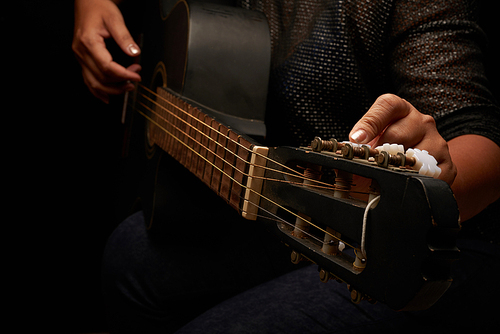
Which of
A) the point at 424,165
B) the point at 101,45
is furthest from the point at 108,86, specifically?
the point at 424,165

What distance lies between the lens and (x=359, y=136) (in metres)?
0.40

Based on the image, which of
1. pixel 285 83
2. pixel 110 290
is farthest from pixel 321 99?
pixel 110 290

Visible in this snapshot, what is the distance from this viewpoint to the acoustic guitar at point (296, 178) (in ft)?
0.84

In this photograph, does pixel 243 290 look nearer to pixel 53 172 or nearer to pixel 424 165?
pixel 424 165

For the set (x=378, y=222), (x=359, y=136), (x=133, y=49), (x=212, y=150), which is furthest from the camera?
(x=133, y=49)

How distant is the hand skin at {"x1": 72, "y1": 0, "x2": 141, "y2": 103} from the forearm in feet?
2.41

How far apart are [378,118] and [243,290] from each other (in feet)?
2.04

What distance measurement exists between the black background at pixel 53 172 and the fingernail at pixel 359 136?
1.07m

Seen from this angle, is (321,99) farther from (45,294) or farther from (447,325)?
(45,294)

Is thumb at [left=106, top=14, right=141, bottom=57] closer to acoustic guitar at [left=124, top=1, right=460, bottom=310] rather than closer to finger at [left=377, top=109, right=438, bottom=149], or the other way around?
acoustic guitar at [left=124, top=1, right=460, bottom=310]

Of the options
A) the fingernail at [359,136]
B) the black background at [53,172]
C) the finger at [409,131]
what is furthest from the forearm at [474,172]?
the black background at [53,172]

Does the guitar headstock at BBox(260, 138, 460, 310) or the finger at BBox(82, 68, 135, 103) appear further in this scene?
the finger at BBox(82, 68, 135, 103)

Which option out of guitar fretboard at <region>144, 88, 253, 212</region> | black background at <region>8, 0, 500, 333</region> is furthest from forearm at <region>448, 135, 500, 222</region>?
black background at <region>8, 0, 500, 333</region>

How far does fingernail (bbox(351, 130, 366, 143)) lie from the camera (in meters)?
0.39
